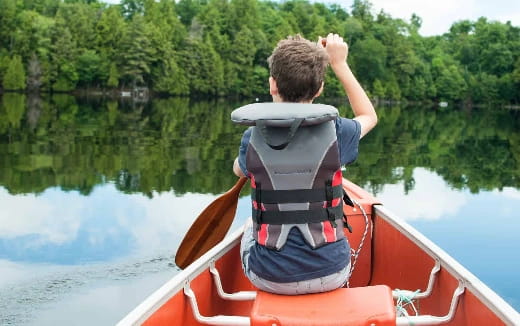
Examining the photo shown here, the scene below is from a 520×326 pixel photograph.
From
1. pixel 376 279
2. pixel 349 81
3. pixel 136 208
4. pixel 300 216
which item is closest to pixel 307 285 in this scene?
pixel 300 216

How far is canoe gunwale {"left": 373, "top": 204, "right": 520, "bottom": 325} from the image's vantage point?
9.83 ft

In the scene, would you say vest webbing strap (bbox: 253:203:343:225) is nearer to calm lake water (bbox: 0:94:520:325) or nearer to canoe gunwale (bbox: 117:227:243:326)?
canoe gunwale (bbox: 117:227:243:326)

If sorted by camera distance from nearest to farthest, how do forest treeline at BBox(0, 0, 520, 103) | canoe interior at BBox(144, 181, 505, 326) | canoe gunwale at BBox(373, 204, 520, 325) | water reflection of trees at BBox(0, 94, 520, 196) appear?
canoe gunwale at BBox(373, 204, 520, 325) → canoe interior at BBox(144, 181, 505, 326) → water reflection of trees at BBox(0, 94, 520, 196) → forest treeline at BBox(0, 0, 520, 103)

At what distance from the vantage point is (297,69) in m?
3.08

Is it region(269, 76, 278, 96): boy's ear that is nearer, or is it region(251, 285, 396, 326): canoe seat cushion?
region(251, 285, 396, 326): canoe seat cushion

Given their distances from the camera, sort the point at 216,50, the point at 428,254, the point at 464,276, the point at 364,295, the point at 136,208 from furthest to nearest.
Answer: the point at 216,50, the point at 136,208, the point at 428,254, the point at 464,276, the point at 364,295

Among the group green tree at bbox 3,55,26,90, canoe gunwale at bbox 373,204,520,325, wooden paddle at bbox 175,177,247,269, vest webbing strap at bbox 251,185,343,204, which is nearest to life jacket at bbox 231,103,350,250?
vest webbing strap at bbox 251,185,343,204

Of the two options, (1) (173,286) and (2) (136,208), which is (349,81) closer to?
(1) (173,286)

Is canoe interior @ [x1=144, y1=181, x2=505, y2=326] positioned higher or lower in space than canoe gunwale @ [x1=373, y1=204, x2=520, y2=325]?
lower

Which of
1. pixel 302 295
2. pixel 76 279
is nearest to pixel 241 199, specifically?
pixel 76 279

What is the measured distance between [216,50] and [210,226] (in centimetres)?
7993

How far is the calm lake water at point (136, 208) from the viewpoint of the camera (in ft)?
21.5

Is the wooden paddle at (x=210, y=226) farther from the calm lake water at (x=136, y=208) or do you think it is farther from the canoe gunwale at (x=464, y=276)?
the calm lake water at (x=136, y=208)

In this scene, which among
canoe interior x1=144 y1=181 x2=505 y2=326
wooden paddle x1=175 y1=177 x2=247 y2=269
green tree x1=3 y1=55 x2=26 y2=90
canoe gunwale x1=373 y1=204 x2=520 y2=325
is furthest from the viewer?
green tree x1=3 y1=55 x2=26 y2=90
